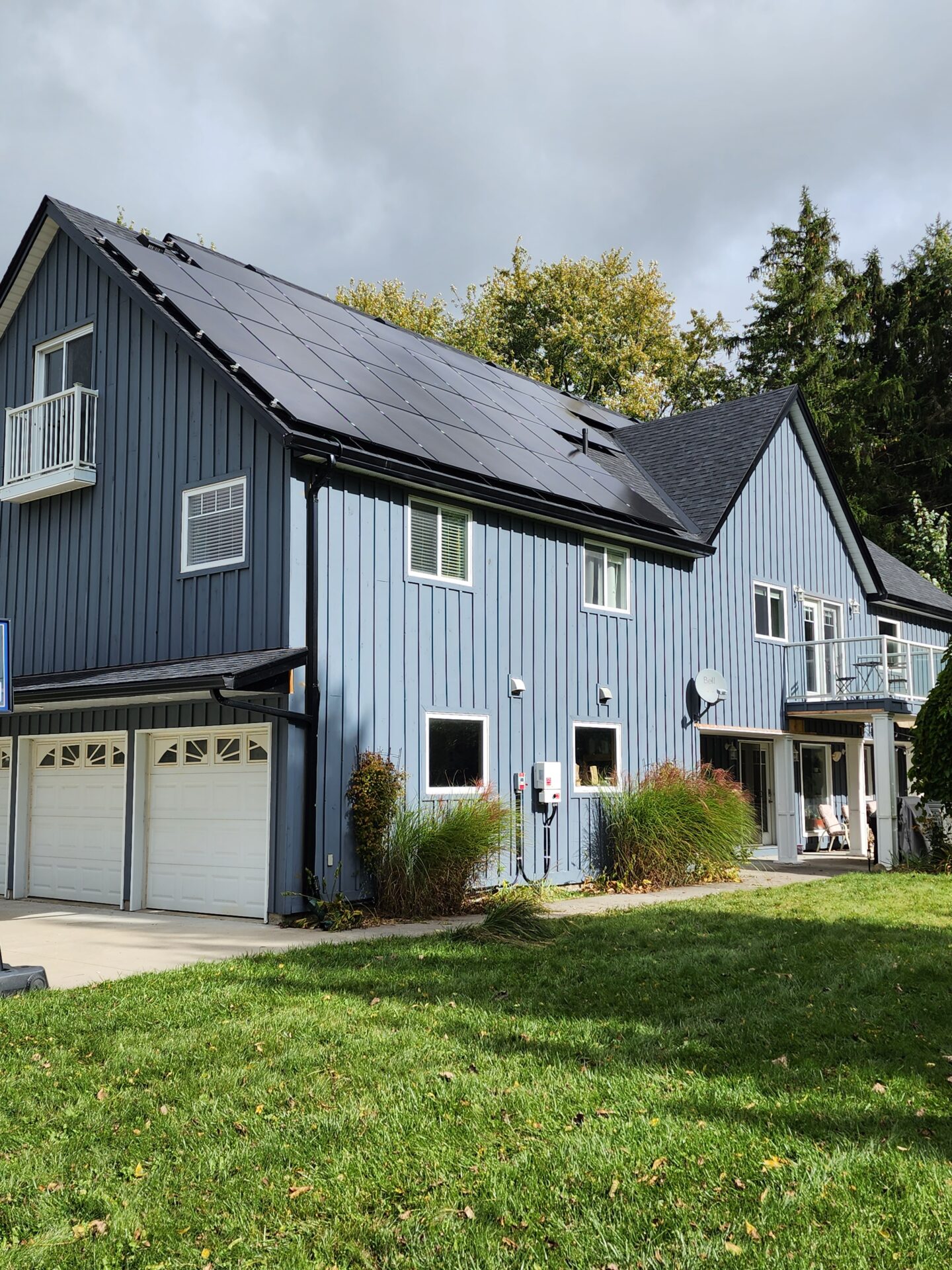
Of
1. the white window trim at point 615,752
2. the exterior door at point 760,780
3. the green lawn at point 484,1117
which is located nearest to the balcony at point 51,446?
the white window trim at point 615,752

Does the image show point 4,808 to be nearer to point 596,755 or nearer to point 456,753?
point 456,753

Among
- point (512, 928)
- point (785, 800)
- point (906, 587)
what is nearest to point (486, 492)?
point (512, 928)

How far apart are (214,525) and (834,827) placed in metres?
14.3

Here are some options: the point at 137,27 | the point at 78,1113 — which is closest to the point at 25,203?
the point at 137,27

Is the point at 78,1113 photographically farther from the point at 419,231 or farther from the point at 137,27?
the point at 419,231

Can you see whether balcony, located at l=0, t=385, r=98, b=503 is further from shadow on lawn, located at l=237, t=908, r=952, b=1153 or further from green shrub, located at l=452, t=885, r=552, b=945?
shadow on lawn, located at l=237, t=908, r=952, b=1153

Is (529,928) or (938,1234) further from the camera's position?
(529,928)

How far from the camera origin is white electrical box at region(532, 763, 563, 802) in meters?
14.6

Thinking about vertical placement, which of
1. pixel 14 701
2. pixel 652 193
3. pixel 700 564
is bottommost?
pixel 14 701

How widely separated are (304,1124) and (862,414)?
118 feet

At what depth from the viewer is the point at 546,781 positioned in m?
14.7

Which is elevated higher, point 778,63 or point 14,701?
point 778,63

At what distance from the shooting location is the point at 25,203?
30656 millimetres

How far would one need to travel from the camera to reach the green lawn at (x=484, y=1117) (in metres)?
3.93
